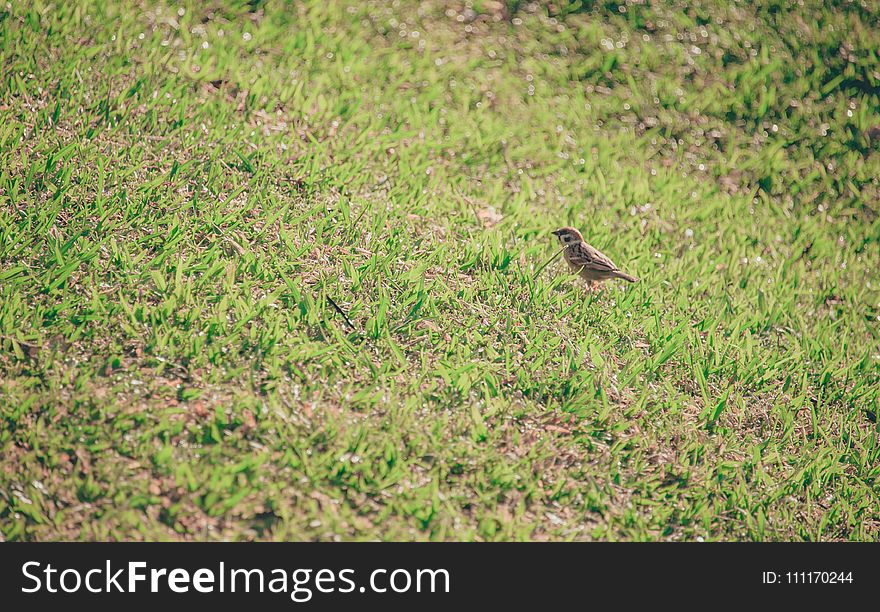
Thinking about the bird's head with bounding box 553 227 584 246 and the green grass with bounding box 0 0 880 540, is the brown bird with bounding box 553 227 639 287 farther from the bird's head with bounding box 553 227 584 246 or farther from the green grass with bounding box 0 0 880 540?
the green grass with bounding box 0 0 880 540

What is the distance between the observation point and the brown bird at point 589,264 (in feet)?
17.1

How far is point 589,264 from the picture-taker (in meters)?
5.22

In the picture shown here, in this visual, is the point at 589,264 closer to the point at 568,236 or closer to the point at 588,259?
the point at 588,259

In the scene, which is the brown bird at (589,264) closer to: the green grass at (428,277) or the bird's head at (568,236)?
the bird's head at (568,236)

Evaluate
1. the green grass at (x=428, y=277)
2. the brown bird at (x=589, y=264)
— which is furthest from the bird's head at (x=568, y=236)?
the green grass at (x=428, y=277)

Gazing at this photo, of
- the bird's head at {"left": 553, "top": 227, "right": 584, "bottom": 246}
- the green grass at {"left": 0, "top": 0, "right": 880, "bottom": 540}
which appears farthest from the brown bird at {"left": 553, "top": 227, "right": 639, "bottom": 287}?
the green grass at {"left": 0, "top": 0, "right": 880, "bottom": 540}

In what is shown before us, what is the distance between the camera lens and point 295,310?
4555 millimetres

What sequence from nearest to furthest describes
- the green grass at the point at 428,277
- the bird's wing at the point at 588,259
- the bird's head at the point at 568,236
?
the green grass at the point at 428,277 < the bird's wing at the point at 588,259 < the bird's head at the point at 568,236

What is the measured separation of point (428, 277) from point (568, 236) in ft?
3.53

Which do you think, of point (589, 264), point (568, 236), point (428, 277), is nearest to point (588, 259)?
point (589, 264)

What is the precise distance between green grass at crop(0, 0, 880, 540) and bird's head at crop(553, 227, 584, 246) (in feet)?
0.34
